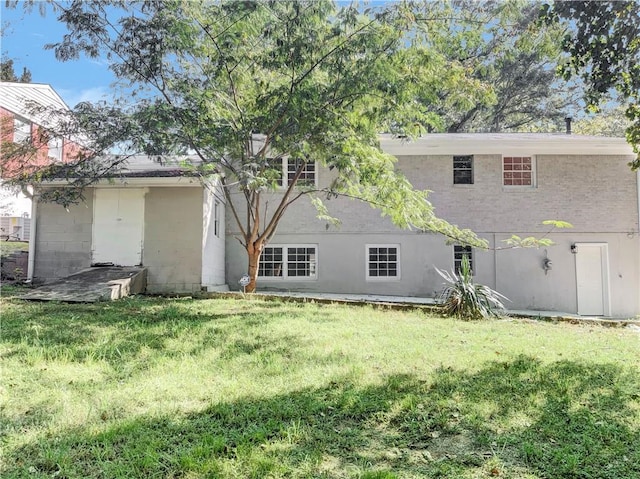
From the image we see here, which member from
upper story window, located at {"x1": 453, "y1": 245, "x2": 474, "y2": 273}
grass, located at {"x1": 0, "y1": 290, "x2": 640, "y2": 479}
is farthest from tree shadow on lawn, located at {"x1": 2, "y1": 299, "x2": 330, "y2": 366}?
upper story window, located at {"x1": 453, "y1": 245, "x2": 474, "y2": 273}

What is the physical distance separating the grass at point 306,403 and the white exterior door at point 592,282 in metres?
7.96

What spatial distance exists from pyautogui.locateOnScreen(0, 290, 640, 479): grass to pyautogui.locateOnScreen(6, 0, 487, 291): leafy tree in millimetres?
3458

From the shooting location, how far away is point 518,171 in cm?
1435

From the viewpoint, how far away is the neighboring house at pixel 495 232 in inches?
546

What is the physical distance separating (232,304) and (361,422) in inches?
255

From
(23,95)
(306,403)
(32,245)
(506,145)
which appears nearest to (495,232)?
(506,145)

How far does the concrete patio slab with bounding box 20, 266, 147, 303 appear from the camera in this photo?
9.04 meters

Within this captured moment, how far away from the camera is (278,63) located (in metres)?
8.38

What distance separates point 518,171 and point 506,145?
1180mm

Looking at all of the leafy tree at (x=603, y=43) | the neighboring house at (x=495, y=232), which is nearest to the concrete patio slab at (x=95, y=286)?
the neighboring house at (x=495, y=232)

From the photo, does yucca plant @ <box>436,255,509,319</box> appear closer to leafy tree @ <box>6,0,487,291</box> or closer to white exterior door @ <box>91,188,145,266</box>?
leafy tree @ <box>6,0,487,291</box>

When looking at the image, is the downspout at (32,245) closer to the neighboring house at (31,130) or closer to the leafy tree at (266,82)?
the neighboring house at (31,130)

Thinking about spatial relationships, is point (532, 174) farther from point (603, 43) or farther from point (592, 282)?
point (603, 43)

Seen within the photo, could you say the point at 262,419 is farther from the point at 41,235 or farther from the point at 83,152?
the point at 41,235
